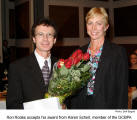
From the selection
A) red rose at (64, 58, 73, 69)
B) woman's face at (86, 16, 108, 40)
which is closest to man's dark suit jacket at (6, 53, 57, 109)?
red rose at (64, 58, 73, 69)

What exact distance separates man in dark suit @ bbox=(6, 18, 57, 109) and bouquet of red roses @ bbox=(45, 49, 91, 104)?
231 millimetres

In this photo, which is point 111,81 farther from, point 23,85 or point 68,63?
point 23,85

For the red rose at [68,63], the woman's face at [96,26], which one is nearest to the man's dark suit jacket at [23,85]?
the red rose at [68,63]

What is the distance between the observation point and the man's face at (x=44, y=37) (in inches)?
70.4

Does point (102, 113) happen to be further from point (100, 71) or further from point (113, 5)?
point (113, 5)

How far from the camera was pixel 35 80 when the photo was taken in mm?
1732

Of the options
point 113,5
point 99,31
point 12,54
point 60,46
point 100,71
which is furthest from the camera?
point 12,54

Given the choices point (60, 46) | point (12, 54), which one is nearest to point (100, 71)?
point (60, 46)

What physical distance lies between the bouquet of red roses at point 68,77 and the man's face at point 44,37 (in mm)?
334

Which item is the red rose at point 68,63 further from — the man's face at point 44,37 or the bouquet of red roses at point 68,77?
the man's face at point 44,37

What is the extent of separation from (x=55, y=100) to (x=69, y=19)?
4.67 m

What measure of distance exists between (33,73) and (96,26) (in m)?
0.78

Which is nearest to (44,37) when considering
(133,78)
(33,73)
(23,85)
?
(33,73)

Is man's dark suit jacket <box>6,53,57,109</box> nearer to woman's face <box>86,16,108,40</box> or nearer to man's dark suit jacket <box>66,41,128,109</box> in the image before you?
man's dark suit jacket <box>66,41,128,109</box>
